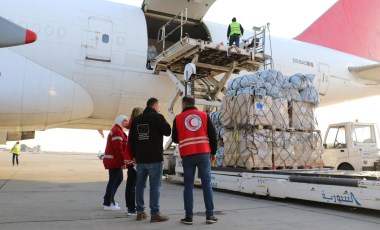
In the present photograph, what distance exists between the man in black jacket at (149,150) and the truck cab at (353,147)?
7082mm

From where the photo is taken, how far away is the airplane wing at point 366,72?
14053 millimetres

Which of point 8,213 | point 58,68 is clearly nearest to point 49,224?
point 8,213


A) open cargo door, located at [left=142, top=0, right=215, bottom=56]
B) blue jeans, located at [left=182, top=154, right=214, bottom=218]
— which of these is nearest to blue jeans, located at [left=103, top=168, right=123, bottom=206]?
blue jeans, located at [left=182, top=154, right=214, bottom=218]

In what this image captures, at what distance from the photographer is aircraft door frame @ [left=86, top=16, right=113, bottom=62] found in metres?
9.60

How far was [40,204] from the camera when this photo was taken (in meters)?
5.68

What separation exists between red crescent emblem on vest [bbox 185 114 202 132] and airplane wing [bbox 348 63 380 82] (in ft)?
37.8

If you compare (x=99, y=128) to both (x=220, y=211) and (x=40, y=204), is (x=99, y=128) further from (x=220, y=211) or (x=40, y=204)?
(x=220, y=211)

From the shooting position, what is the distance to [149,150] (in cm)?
472

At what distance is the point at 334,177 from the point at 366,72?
993cm

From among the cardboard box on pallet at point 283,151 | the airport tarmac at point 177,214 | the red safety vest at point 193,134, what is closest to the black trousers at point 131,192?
the airport tarmac at point 177,214

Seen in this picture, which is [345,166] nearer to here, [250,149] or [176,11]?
[250,149]

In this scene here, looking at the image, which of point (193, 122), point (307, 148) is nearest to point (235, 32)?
point (307, 148)

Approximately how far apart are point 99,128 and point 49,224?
313 inches

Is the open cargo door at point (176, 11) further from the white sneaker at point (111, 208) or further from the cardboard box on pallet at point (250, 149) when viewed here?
the white sneaker at point (111, 208)
